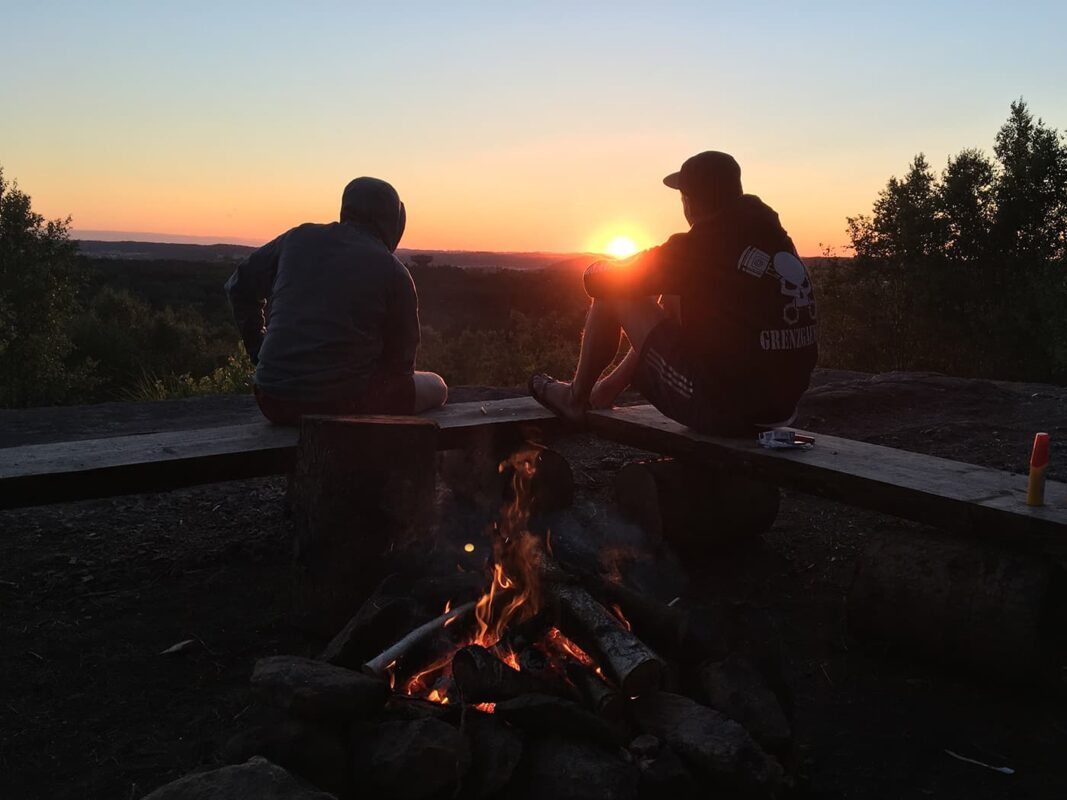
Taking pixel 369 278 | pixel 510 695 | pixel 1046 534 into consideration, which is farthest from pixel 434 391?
pixel 1046 534

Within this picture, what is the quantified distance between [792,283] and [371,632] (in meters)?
2.36

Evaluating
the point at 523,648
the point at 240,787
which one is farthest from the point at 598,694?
the point at 240,787

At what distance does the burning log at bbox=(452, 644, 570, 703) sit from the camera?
2.39 m

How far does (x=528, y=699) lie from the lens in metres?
2.29

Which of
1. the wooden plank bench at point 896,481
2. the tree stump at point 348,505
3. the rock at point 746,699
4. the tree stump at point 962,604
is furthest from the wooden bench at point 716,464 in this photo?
the rock at point 746,699

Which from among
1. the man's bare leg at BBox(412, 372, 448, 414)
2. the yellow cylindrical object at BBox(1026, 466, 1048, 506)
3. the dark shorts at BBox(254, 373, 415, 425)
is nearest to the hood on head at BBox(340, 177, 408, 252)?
the dark shorts at BBox(254, 373, 415, 425)

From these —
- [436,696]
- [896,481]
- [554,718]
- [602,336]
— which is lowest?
[436,696]

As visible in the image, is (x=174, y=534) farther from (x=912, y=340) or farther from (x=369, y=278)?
(x=912, y=340)

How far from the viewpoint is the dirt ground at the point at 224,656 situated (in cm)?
263

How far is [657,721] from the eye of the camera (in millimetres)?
2414

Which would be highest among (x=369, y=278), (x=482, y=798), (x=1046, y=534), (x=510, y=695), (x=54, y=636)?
(x=369, y=278)

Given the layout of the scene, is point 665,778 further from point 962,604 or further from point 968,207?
point 968,207

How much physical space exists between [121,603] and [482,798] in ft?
8.15

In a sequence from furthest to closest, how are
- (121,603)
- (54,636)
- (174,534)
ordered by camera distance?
(174,534), (121,603), (54,636)
